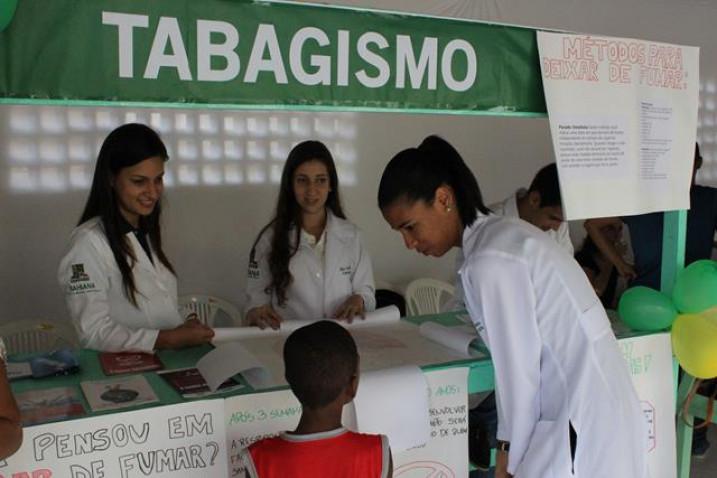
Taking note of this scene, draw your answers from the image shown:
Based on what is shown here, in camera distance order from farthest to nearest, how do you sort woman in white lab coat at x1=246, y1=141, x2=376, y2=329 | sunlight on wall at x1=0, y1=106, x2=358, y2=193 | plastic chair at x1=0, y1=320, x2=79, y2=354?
sunlight on wall at x1=0, y1=106, x2=358, y2=193 < plastic chair at x1=0, y1=320, x2=79, y2=354 < woman in white lab coat at x1=246, y1=141, x2=376, y2=329

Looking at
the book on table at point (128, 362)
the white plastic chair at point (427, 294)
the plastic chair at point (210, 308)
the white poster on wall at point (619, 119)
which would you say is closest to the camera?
the book on table at point (128, 362)

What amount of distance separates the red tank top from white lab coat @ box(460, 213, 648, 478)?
→ 40 cm

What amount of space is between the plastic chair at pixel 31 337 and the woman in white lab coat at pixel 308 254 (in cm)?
91

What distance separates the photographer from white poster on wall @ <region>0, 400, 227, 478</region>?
4.50 feet

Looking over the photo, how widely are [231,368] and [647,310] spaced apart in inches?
51.1

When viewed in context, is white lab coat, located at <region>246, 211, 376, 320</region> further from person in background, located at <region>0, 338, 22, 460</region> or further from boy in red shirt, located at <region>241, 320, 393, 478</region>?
person in background, located at <region>0, 338, 22, 460</region>

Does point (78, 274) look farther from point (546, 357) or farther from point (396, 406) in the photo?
point (546, 357)

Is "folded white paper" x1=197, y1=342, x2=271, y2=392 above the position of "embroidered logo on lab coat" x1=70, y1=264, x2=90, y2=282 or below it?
below

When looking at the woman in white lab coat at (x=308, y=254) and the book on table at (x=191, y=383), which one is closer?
Result: the book on table at (x=191, y=383)

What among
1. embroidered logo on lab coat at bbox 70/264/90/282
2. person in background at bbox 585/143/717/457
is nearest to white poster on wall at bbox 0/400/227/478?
embroidered logo on lab coat at bbox 70/264/90/282

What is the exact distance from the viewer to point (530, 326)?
143cm

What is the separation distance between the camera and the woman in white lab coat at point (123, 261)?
1.83m

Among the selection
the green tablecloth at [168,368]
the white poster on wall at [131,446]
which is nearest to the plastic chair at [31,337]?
the green tablecloth at [168,368]

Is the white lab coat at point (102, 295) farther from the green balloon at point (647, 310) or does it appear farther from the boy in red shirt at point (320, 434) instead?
the green balloon at point (647, 310)
